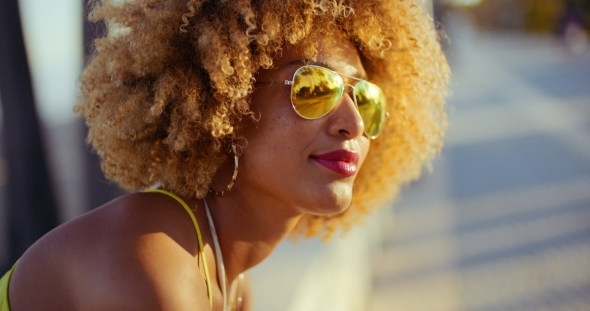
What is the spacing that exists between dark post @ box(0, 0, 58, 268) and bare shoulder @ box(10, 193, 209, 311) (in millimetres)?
1235

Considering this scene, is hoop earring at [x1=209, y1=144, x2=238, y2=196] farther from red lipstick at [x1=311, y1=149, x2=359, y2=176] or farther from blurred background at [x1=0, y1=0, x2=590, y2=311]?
blurred background at [x1=0, y1=0, x2=590, y2=311]

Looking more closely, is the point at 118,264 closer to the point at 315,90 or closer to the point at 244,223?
the point at 244,223

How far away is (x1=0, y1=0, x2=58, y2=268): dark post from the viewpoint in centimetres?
336

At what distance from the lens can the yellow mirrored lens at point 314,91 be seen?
2506mm

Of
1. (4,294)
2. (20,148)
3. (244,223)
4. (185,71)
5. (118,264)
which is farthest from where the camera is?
(20,148)

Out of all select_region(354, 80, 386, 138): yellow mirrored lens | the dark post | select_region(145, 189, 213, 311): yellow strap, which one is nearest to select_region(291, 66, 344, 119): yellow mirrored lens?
select_region(354, 80, 386, 138): yellow mirrored lens

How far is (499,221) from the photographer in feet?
24.1

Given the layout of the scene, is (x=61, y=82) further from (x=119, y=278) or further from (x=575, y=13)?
(x=575, y=13)

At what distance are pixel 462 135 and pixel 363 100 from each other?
36.5ft

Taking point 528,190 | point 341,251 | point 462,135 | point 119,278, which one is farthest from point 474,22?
point 119,278

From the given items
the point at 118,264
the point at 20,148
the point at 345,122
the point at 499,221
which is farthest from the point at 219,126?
the point at 499,221

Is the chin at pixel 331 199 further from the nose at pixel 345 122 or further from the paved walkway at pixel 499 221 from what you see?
the paved walkway at pixel 499 221

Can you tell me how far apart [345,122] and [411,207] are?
589 centimetres

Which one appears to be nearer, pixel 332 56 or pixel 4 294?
pixel 4 294
